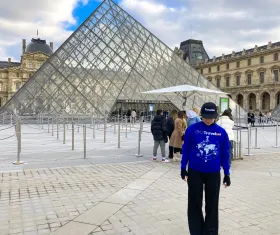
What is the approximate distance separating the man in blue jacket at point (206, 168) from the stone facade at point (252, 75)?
55745mm

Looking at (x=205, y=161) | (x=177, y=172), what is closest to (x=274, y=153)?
(x=177, y=172)

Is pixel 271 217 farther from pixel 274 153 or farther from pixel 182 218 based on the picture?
pixel 274 153

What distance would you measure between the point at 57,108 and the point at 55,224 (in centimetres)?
1787

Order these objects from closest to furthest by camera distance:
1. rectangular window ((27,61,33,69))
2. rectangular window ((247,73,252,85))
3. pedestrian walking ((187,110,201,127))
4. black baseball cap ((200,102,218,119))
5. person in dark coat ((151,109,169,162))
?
1. black baseball cap ((200,102,218,119))
2. pedestrian walking ((187,110,201,127))
3. person in dark coat ((151,109,169,162))
4. rectangular window ((247,73,252,85))
5. rectangular window ((27,61,33,69))

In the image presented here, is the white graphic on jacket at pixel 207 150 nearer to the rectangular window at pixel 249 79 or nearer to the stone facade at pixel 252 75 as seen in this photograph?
the stone facade at pixel 252 75

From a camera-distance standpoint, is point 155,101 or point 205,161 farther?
point 155,101

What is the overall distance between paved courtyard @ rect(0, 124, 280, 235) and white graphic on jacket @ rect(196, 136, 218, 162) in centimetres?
88

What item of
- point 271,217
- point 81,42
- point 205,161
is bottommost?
point 271,217

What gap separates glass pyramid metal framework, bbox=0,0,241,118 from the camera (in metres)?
20.8

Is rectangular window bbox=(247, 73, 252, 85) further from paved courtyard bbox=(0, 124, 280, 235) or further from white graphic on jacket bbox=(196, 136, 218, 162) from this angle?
white graphic on jacket bbox=(196, 136, 218, 162)

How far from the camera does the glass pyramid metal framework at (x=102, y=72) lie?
20.8 m

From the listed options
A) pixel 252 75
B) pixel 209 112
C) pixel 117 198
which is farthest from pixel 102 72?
pixel 252 75

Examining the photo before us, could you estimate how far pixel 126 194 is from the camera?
4.48 m

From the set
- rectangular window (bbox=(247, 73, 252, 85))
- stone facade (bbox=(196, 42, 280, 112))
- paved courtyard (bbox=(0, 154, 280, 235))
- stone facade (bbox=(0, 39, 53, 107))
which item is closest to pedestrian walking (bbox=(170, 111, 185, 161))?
paved courtyard (bbox=(0, 154, 280, 235))
